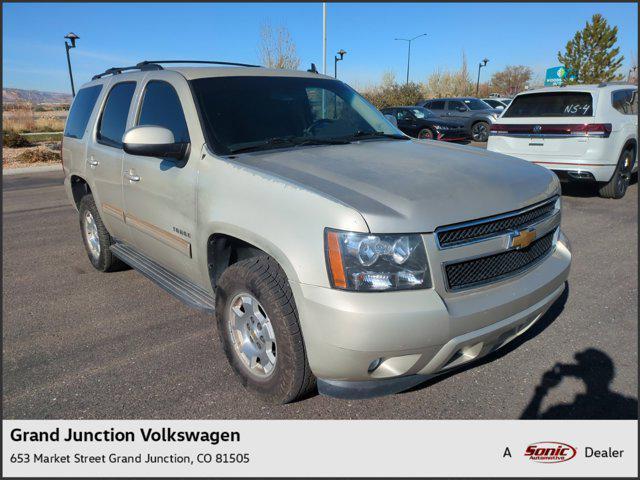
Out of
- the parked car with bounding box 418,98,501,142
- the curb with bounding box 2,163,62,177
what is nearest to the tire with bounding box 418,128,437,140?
the parked car with bounding box 418,98,501,142

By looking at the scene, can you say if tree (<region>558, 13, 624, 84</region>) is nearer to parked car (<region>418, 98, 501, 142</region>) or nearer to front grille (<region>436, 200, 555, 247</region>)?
parked car (<region>418, 98, 501, 142</region>)

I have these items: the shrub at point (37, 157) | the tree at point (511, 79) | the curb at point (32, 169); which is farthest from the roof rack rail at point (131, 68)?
the tree at point (511, 79)

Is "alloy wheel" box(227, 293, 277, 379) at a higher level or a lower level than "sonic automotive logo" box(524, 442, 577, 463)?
higher

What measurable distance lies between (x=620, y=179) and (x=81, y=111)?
8177mm

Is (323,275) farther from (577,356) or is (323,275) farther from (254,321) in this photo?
(577,356)

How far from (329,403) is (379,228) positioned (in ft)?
3.94

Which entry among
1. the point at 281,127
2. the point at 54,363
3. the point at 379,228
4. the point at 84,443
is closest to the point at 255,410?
the point at 84,443

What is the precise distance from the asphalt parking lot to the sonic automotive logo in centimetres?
21

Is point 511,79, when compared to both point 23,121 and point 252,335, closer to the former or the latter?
point 23,121

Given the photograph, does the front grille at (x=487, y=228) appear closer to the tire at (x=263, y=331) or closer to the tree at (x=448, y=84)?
the tire at (x=263, y=331)

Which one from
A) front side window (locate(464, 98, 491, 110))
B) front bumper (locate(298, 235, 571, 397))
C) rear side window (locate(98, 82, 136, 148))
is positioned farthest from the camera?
front side window (locate(464, 98, 491, 110))

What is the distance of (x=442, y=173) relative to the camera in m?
2.53

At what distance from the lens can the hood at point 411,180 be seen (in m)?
2.10

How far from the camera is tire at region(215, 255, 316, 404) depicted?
7.42 ft
